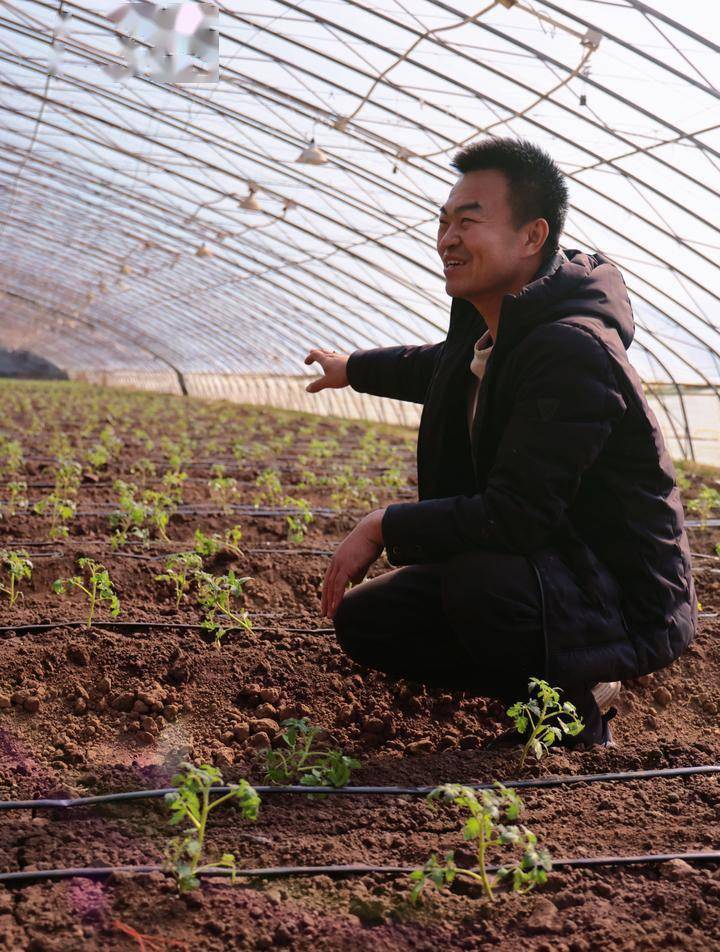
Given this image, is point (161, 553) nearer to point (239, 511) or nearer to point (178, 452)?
point (239, 511)

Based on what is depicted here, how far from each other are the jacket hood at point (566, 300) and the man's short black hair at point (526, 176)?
0.53 feet

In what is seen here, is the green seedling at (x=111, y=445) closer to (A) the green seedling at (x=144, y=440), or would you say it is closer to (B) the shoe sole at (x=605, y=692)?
(A) the green seedling at (x=144, y=440)

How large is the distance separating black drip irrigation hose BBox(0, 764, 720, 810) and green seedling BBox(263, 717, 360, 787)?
1.2 inches

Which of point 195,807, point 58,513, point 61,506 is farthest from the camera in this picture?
point 58,513

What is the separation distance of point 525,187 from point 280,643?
75.3 inches

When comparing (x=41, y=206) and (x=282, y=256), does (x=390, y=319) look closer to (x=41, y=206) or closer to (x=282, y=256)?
(x=282, y=256)

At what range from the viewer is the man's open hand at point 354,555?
8.87 feet

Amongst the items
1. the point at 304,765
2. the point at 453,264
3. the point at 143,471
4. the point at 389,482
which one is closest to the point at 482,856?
the point at 304,765

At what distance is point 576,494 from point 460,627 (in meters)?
0.52

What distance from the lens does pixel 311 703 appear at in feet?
10.5

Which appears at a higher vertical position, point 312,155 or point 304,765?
point 312,155

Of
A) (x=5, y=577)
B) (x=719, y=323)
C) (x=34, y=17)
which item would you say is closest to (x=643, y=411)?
(x=5, y=577)

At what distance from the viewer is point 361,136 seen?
39.1 feet

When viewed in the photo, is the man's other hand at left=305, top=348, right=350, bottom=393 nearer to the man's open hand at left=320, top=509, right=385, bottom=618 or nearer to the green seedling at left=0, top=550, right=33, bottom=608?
the man's open hand at left=320, top=509, right=385, bottom=618
